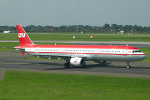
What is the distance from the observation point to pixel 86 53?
47.7m

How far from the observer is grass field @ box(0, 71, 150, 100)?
26.3 metres

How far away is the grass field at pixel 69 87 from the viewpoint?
2630 cm

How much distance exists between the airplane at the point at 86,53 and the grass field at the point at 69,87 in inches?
347

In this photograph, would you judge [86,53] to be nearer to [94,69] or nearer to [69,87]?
[94,69]

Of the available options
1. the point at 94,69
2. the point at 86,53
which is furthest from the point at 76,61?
the point at 94,69

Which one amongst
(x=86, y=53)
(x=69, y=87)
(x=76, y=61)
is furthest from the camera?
(x=86, y=53)

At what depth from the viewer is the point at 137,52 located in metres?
45.2

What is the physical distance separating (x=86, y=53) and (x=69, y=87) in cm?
1735

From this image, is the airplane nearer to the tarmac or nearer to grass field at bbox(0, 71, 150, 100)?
the tarmac

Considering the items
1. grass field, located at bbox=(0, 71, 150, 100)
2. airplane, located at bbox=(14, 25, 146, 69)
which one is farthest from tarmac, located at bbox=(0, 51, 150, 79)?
grass field, located at bbox=(0, 71, 150, 100)

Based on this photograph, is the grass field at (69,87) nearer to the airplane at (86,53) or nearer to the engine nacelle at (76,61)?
the engine nacelle at (76,61)

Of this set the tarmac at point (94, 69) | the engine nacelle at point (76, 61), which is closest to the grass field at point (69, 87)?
the tarmac at point (94, 69)

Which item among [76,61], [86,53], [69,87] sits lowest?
[69,87]

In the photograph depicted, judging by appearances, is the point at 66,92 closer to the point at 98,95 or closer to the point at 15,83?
the point at 98,95
